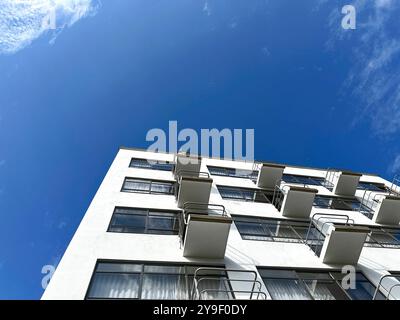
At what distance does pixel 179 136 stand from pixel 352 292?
10.7 metres

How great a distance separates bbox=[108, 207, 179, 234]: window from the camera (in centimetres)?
1072

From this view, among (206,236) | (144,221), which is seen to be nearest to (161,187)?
(144,221)

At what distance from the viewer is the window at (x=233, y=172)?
17639mm

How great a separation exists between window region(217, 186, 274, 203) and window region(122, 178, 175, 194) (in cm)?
268

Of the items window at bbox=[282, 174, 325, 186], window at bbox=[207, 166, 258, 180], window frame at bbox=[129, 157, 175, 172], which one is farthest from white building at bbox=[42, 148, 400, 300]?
window at bbox=[282, 174, 325, 186]

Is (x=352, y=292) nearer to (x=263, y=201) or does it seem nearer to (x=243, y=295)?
(x=243, y=295)

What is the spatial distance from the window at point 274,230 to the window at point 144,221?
109 inches

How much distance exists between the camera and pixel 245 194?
1531 centimetres

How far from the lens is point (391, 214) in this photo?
14.0 m

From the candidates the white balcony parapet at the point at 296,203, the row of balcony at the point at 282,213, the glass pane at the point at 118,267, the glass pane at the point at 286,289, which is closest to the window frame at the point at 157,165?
the row of balcony at the point at 282,213

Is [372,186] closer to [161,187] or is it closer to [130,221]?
[161,187]

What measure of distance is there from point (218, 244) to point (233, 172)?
8986 millimetres
